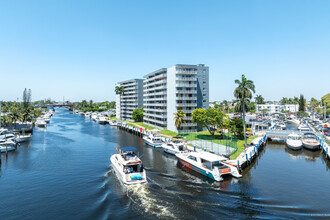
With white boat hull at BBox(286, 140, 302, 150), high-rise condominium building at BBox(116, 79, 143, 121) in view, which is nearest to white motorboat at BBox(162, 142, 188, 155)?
white boat hull at BBox(286, 140, 302, 150)

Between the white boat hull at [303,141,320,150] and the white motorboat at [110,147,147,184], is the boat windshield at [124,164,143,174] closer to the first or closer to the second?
the white motorboat at [110,147,147,184]

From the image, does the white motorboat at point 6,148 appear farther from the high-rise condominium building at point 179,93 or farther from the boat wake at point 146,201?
the high-rise condominium building at point 179,93

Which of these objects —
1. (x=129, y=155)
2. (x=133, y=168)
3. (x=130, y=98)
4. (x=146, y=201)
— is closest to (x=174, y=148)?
(x=129, y=155)

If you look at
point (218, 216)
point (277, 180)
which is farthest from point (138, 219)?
point (277, 180)

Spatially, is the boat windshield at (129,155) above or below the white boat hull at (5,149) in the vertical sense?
above

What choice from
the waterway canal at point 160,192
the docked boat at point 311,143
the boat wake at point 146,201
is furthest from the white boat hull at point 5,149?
the docked boat at point 311,143

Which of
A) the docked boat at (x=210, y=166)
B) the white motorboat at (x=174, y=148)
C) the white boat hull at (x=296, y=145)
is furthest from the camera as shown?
the white boat hull at (x=296, y=145)
